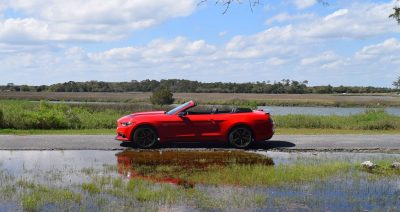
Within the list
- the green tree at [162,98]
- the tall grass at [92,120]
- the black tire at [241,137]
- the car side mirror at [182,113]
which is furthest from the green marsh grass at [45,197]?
the green tree at [162,98]

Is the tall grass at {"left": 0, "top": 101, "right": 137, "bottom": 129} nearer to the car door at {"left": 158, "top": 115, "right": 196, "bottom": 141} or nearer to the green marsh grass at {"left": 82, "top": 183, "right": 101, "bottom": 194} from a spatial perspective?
the car door at {"left": 158, "top": 115, "right": 196, "bottom": 141}

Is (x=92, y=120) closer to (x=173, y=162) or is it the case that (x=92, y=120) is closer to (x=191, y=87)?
(x=173, y=162)

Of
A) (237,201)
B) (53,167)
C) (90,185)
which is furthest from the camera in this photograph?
(53,167)

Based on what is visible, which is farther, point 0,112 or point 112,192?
point 0,112

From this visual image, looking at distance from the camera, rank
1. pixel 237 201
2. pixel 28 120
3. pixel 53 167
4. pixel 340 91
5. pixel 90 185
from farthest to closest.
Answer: pixel 340 91 < pixel 28 120 < pixel 53 167 < pixel 90 185 < pixel 237 201

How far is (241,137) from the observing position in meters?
15.1

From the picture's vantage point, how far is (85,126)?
76.4ft

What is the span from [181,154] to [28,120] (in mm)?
10902

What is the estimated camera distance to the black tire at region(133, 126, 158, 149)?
14.9 metres

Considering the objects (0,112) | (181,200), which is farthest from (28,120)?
(181,200)

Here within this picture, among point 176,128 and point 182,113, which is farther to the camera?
point 182,113

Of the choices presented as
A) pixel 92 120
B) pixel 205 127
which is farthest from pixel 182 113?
pixel 92 120

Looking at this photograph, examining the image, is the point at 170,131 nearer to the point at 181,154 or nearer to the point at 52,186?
the point at 181,154

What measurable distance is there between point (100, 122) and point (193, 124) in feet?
32.1
